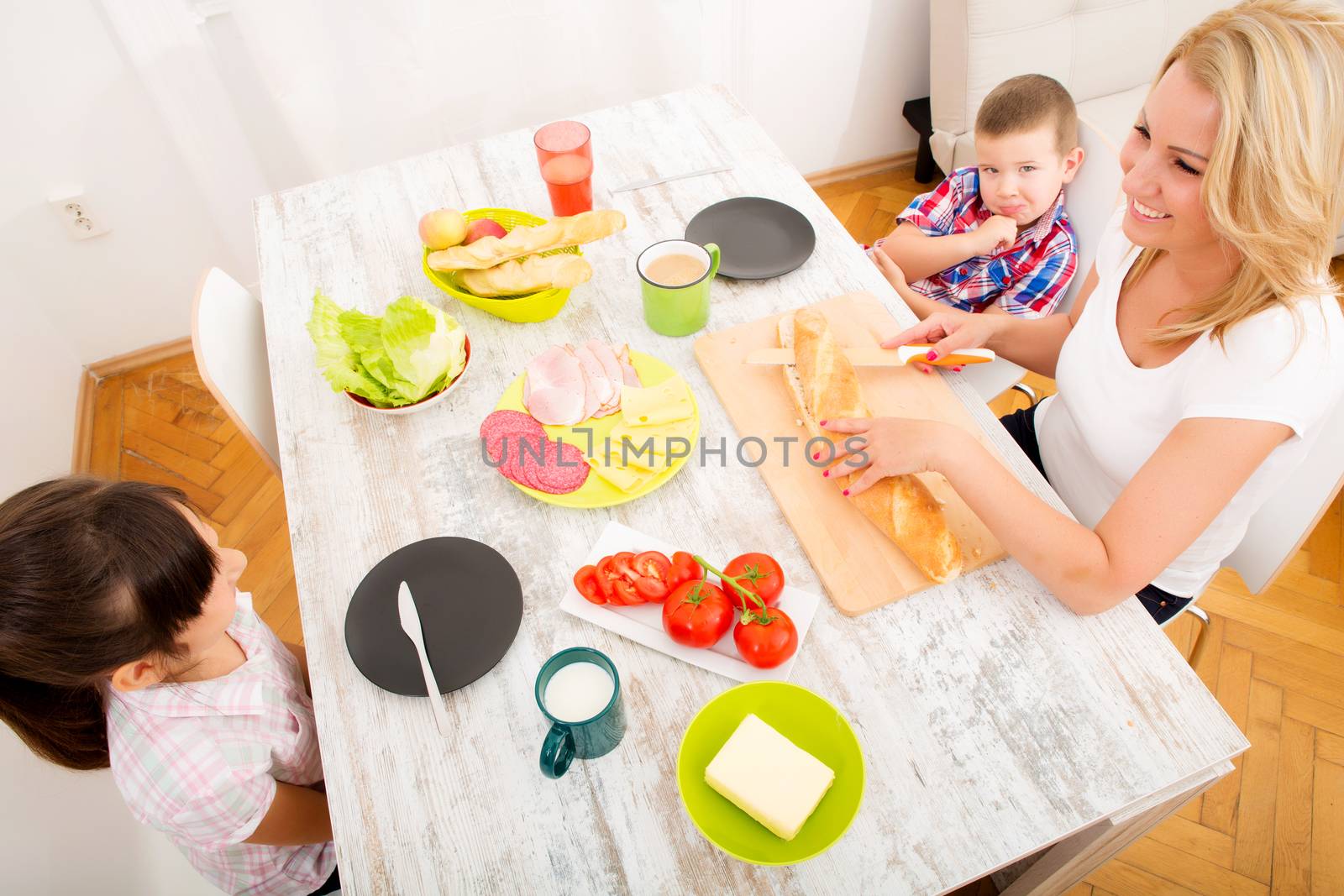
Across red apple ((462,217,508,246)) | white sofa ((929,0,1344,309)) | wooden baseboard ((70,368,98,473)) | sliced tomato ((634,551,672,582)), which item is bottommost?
wooden baseboard ((70,368,98,473))

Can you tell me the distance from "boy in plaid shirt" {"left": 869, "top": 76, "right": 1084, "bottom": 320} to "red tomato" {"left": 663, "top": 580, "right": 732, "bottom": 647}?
891mm

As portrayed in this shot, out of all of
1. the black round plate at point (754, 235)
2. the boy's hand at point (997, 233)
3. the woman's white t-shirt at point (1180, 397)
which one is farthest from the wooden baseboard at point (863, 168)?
the woman's white t-shirt at point (1180, 397)

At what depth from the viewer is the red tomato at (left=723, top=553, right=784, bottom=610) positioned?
0.98 meters

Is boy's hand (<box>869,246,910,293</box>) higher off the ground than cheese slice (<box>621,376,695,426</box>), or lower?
lower

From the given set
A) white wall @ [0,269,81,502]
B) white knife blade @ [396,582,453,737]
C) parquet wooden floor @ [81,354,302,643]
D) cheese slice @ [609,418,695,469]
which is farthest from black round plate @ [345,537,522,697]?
white wall @ [0,269,81,502]

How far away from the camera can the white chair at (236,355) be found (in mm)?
1272

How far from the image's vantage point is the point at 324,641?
40.8 inches

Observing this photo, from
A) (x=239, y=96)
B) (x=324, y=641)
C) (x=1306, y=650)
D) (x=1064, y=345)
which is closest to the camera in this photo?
(x=324, y=641)

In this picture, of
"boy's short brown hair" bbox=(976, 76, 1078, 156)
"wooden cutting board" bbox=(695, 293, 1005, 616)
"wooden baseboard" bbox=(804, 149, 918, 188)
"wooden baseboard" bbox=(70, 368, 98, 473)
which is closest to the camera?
"wooden cutting board" bbox=(695, 293, 1005, 616)

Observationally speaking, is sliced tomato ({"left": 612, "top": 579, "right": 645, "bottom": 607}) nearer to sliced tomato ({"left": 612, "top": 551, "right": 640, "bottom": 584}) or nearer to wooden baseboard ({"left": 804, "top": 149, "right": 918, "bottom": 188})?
sliced tomato ({"left": 612, "top": 551, "right": 640, "bottom": 584})

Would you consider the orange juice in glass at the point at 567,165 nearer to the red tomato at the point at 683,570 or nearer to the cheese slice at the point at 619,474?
the cheese slice at the point at 619,474

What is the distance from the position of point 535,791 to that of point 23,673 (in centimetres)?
55

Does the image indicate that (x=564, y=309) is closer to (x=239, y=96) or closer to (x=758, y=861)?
(x=758, y=861)

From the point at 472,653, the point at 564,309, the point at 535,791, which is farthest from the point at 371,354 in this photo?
the point at 535,791
